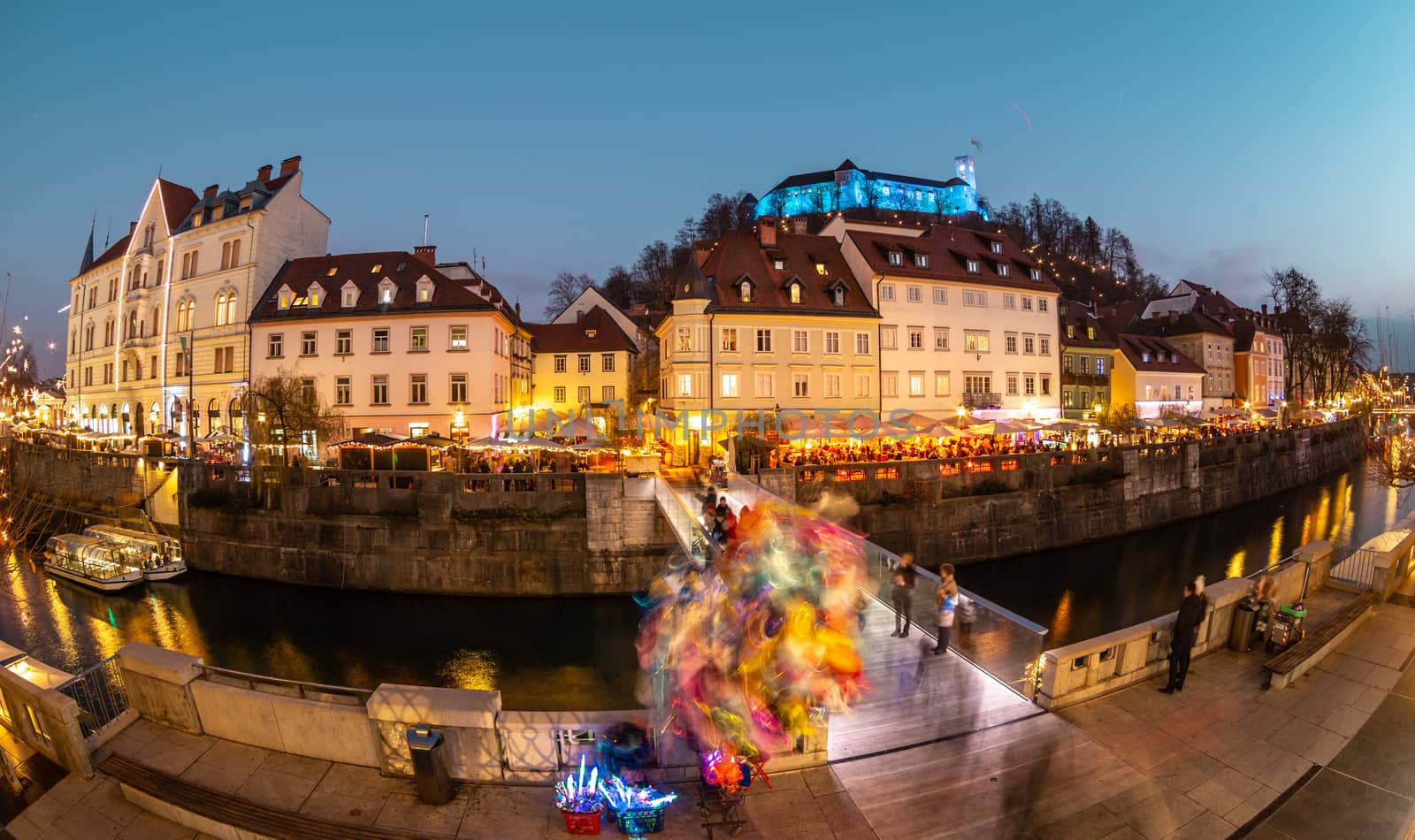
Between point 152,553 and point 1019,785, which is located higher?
point 1019,785

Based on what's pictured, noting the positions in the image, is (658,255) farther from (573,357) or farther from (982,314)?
(982,314)

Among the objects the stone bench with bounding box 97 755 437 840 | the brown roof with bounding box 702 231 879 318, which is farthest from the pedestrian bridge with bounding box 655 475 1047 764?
the brown roof with bounding box 702 231 879 318

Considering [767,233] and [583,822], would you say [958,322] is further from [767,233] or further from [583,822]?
[583,822]

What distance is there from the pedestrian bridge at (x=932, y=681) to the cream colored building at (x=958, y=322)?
29077 mm

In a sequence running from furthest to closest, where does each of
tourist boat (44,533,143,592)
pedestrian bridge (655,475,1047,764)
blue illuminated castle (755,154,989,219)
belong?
blue illuminated castle (755,154,989,219) < tourist boat (44,533,143,592) < pedestrian bridge (655,475,1047,764)

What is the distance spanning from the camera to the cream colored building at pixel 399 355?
3922 centimetres

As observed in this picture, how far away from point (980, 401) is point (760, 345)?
15.3 m

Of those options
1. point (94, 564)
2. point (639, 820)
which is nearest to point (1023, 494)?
point (639, 820)

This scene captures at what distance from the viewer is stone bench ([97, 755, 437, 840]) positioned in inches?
246

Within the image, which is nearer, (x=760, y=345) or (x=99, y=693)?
(x=99, y=693)

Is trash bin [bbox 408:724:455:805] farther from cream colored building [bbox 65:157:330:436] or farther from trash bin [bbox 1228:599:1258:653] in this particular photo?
cream colored building [bbox 65:157:330:436]

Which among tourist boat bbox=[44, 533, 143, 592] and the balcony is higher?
the balcony

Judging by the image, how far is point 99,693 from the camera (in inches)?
347

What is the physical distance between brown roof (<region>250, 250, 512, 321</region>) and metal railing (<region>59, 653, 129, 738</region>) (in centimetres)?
3188
